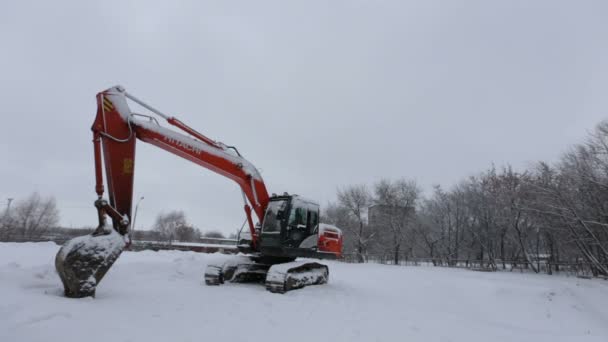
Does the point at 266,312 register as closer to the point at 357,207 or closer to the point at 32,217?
the point at 357,207

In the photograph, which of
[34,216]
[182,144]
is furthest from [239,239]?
[34,216]

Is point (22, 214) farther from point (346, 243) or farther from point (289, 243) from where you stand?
point (289, 243)

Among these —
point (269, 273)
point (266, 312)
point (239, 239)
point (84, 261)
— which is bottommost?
point (266, 312)

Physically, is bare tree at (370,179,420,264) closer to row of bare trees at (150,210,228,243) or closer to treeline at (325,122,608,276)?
treeline at (325,122,608,276)

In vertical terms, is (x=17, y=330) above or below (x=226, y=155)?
below

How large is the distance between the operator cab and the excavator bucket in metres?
4.79

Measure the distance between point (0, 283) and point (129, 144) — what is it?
3.59 metres

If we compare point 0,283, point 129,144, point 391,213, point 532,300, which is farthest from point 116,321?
point 391,213

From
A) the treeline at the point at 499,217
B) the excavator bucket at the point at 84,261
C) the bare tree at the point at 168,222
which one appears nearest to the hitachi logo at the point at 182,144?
the excavator bucket at the point at 84,261

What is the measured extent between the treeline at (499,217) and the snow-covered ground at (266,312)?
861 centimetres

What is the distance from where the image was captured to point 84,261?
6195 millimetres

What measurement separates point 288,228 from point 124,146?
16.6 ft

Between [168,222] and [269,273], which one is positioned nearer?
[269,273]

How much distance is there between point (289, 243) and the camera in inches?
425
